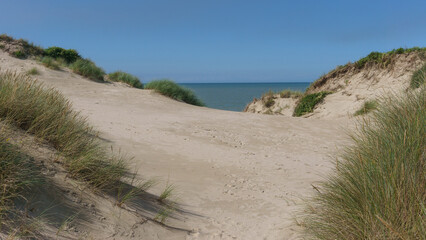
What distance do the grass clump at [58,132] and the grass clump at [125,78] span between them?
15.2m

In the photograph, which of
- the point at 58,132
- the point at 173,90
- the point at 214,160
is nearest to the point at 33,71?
the point at 173,90

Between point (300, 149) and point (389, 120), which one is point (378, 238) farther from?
point (300, 149)

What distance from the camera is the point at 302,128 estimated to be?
12.1m

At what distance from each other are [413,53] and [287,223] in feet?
46.1

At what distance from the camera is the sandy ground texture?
4441 millimetres

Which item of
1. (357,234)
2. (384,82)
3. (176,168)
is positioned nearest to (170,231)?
(357,234)

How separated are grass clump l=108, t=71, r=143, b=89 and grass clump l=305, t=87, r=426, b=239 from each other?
1758 cm

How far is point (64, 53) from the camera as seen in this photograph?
70.6ft

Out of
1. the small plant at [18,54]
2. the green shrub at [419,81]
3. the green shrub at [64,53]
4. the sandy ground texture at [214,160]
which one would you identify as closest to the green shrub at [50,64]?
the small plant at [18,54]

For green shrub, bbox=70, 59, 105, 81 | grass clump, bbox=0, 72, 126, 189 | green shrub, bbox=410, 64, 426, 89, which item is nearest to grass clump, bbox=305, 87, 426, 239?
green shrub, bbox=410, 64, 426, 89

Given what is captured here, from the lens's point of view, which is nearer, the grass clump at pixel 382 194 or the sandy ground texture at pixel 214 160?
the grass clump at pixel 382 194

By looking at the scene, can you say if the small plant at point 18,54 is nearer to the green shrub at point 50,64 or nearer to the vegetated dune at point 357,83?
the green shrub at point 50,64

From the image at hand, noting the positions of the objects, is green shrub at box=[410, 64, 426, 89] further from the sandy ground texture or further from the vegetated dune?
the vegetated dune

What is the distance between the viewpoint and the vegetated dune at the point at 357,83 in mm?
15242
